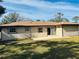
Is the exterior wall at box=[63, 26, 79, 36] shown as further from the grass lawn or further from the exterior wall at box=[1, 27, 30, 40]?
the grass lawn

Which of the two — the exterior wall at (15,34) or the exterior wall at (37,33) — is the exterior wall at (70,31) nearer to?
the exterior wall at (37,33)

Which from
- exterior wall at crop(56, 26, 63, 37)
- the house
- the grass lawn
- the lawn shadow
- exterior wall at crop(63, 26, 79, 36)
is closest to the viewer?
the lawn shadow

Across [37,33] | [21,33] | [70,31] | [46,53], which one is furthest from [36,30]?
[46,53]

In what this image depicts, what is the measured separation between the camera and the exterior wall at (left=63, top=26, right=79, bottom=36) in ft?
125

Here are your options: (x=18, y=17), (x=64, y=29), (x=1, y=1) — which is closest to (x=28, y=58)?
(x=1, y=1)

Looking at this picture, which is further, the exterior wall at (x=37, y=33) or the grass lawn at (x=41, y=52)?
the exterior wall at (x=37, y=33)

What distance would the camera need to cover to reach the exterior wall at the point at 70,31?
3822 cm

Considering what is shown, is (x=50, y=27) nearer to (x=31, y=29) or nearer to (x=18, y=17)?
(x=31, y=29)

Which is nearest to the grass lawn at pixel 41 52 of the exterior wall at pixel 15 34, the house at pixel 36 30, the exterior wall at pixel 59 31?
the exterior wall at pixel 15 34

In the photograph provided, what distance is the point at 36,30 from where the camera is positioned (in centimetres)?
3706

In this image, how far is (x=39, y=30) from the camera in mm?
37406

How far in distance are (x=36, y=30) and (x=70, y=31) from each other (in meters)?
7.19

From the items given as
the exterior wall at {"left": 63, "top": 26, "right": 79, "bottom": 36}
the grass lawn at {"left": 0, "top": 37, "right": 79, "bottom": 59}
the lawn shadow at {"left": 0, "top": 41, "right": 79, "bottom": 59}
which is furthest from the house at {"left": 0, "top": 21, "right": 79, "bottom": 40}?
the lawn shadow at {"left": 0, "top": 41, "right": 79, "bottom": 59}

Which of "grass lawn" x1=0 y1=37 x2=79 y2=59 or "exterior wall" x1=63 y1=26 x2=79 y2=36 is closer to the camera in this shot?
"grass lawn" x1=0 y1=37 x2=79 y2=59
